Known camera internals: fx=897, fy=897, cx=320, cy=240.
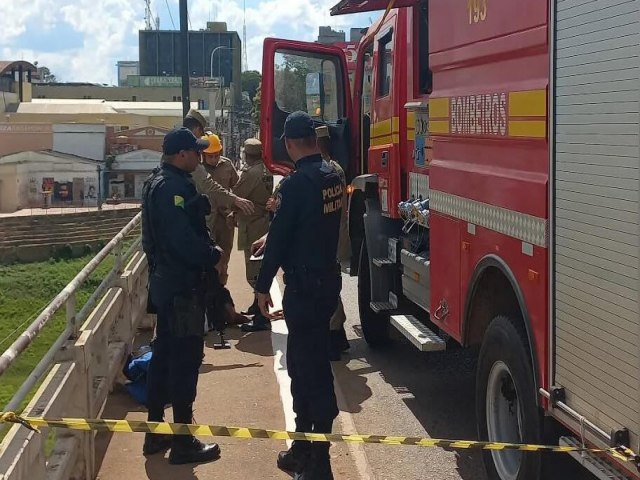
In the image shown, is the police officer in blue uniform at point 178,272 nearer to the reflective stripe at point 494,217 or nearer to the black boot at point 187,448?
the black boot at point 187,448

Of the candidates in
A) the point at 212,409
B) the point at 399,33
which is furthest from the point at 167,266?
the point at 399,33

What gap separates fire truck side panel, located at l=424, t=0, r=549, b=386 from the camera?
389cm

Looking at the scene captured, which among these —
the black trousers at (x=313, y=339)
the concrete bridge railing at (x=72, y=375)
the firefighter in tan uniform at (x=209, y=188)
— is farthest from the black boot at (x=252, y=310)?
the black trousers at (x=313, y=339)

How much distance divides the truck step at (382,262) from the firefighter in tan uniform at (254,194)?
166cm

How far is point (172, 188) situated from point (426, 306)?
200cm

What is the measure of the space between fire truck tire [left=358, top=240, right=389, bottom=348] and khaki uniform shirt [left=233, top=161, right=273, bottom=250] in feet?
4.45

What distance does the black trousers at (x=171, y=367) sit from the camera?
16.7ft

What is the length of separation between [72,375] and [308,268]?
50.7 inches

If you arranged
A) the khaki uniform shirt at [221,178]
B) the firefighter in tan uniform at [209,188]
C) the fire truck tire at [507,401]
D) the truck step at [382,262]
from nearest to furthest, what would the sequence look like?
the fire truck tire at [507,401] → the truck step at [382,262] → the firefighter in tan uniform at [209,188] → the khaki uniform shirt at [221,178]

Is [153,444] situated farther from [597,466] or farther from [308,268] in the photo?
[597,466]

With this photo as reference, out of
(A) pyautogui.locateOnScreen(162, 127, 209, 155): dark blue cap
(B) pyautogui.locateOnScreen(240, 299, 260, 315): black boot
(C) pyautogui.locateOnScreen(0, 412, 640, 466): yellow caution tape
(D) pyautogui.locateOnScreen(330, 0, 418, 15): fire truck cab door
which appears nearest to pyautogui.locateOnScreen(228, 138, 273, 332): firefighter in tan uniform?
(B) pyautogui.locateOnScreen(240, 299, 260, 315): black boot

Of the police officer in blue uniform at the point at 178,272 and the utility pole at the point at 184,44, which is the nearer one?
the police officer in blue uniform at the point at 178,272

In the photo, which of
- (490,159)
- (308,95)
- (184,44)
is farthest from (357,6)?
(184,44)

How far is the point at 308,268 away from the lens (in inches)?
181
